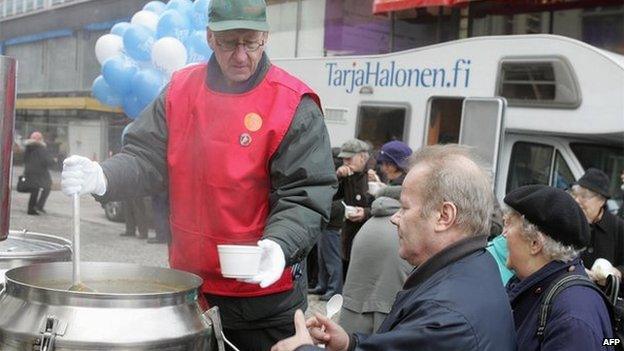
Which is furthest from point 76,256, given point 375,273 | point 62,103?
point 62,103

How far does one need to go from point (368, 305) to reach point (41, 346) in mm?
2449

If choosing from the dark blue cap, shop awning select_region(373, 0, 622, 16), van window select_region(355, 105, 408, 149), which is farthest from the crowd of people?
shop awning select_region(373, 0, 622, 16)

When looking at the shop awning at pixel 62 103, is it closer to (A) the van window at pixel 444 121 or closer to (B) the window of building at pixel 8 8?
(B) the window of building at pixel 8 8

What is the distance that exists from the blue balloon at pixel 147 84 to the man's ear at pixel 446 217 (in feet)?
17.0

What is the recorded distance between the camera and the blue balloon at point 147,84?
22.2 ft

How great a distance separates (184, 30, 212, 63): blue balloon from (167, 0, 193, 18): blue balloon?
1.14ft

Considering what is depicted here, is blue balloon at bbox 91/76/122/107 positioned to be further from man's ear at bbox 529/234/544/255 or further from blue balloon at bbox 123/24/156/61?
man's ear at bbox 529/234/544/255

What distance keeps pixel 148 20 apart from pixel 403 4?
16.4ft

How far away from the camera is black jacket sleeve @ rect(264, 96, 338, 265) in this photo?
2.12 meters

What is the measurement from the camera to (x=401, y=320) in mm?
1777

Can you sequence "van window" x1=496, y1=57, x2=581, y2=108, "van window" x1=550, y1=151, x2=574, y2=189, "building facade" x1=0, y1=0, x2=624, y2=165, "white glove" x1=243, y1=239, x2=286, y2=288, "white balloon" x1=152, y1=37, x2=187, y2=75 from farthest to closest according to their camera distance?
1. "building facade" x1=0, y1=0, x2=624, y2=165
2. "van window" x1=550, y1=151, x2=574, y2=189
3. "van window" x1=496, y1=57, x2=581, y2=108
4. "white balloon" x1=152, y1=37, x2=187, y2=75
5. "white glove" x1=243, y1=239, x2=286, y2=288

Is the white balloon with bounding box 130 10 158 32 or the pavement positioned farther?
the pavement

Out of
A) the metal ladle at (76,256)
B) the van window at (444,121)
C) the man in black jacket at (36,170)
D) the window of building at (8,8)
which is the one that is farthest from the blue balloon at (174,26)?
the window of building at (8,8)

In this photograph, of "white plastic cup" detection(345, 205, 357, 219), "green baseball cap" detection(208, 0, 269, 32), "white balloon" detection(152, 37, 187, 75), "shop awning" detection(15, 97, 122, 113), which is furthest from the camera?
"shop awning" detection(15, 97, 122, 113)
